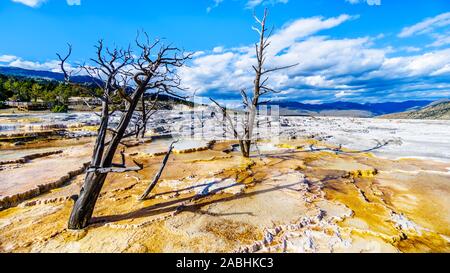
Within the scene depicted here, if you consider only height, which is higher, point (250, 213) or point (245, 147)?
point (245, 147)

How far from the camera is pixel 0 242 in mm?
4059

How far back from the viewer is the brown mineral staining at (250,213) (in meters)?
4.00

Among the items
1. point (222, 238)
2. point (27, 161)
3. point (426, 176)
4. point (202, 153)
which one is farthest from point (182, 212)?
point (27, 161)

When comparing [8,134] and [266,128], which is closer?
[8,134]

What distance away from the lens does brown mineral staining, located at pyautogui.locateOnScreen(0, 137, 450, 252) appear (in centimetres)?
400

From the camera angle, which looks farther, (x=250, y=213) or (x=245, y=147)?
(x=245, y=147)

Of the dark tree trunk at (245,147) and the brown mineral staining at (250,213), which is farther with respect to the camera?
the dark tree trunk at (245,147)

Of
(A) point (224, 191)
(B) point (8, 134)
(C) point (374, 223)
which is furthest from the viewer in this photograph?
(B) point (8, 134)

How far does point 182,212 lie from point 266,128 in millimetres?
17957

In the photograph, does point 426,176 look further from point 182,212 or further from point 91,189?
point 91,189

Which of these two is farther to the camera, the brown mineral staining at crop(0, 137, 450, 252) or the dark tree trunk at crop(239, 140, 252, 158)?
the dark tree trunk at crop(239, 140, 252, 158)

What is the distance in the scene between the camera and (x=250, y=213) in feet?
16.8

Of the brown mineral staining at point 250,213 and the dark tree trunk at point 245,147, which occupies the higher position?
the dark tree trunk at point 245,147

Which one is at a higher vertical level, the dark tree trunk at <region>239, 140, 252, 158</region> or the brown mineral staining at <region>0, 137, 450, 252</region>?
the dark tree trunk at <region>239, 140, 252, 158</region>
